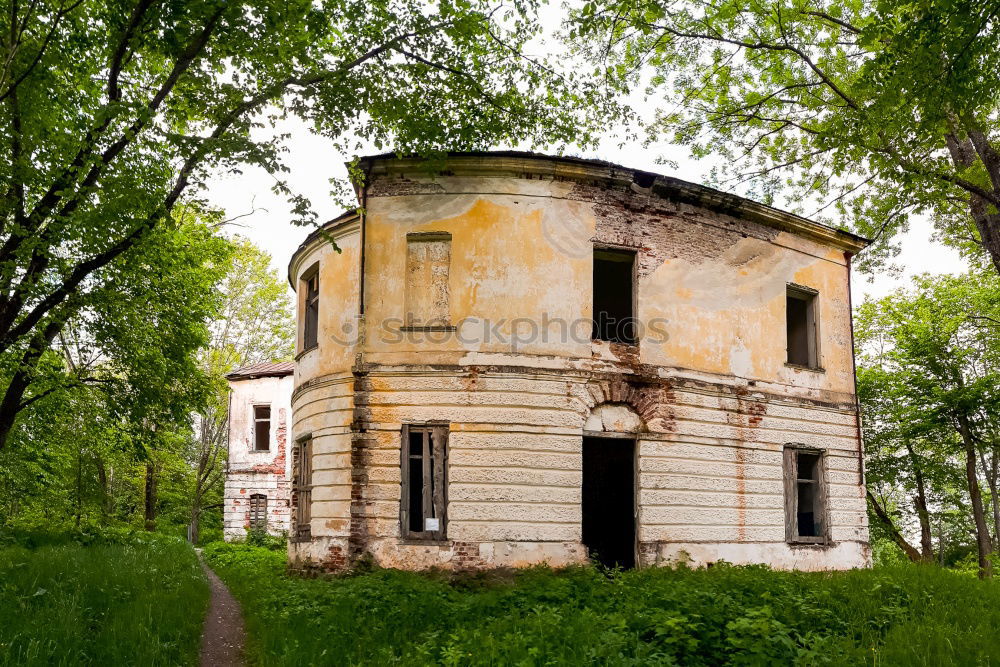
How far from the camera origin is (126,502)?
36781 mm

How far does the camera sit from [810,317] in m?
16.3

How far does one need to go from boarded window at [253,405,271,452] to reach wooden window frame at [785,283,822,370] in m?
19.1

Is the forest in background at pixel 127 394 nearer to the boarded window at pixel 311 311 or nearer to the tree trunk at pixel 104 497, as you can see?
the tree trunk at pixel 104 497

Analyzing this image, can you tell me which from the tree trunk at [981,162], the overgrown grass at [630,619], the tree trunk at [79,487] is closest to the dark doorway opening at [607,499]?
the overgrown grass at [630,619]

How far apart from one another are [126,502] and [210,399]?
23.0m

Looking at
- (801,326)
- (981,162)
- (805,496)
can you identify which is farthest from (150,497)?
(981,162)

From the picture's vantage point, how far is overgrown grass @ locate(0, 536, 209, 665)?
23.5 feet

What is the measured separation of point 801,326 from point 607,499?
5.76 metres

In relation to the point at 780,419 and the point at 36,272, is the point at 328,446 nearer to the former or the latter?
the point at 36,272

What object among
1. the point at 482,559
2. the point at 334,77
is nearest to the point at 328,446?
the point at 482,559

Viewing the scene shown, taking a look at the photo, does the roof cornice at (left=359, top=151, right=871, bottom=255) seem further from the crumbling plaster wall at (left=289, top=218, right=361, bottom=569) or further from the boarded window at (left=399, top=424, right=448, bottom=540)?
the boarded window at (left=399, top=424, right=448, bottom=540)

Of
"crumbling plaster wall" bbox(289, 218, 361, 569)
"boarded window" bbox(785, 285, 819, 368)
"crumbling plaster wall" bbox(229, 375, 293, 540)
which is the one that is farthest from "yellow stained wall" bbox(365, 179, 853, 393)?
"crumbling plaster wall" bbox(229, 375, 293, 540)

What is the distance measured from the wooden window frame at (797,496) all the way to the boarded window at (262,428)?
765 inches

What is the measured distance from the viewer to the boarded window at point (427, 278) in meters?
12.8
